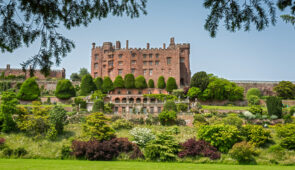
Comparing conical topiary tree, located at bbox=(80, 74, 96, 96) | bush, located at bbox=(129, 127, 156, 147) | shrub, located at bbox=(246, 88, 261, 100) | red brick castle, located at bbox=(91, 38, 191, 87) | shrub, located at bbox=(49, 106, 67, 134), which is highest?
red brick castle, located at bbox=(91, 38, 191, 87)

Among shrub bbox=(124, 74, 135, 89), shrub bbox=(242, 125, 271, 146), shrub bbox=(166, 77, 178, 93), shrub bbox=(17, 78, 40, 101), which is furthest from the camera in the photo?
shrub bbox=(124, 74, 135, 89)

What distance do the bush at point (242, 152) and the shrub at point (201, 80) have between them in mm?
20678

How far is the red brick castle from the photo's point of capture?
46.0m

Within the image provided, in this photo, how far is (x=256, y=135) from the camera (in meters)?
21.4

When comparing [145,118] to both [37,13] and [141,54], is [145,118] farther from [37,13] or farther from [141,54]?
[37,13]

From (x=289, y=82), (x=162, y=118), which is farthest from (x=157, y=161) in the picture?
(x=289, y=82)

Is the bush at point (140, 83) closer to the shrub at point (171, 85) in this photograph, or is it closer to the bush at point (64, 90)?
the shrub at point (171, 85)

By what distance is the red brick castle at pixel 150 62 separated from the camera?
151 feet

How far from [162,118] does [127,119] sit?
419cm

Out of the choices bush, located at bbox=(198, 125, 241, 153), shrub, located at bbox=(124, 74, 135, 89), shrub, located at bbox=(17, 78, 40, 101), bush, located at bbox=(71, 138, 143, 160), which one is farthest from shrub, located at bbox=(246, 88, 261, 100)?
shrub, located at bbox=(17, 78, 40, 101)

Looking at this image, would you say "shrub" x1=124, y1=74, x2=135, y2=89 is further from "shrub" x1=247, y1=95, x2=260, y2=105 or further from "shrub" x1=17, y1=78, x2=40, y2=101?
"shrub" x1=247, y1=95, x2=260, y2=105

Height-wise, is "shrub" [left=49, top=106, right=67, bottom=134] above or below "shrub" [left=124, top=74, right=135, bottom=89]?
below

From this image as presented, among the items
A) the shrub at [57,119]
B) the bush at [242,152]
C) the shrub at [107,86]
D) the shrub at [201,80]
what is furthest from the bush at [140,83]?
the bush at [242,152]

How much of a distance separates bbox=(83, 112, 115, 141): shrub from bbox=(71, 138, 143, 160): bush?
1.01 m
